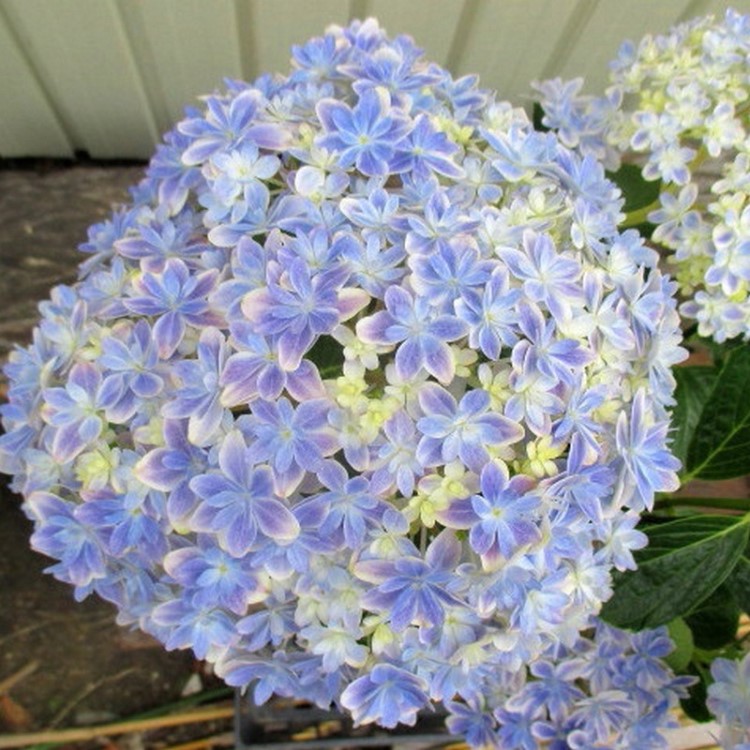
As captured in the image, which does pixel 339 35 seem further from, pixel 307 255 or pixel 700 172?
pixel 700 172

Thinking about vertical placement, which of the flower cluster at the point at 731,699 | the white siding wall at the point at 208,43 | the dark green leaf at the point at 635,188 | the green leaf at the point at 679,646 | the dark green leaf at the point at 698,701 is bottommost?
the dark green leaf at the point at 698,701

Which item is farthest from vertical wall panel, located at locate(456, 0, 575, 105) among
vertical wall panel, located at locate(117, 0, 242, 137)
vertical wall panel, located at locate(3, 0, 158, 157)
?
vertical wall panel, located at locate(3, 0, 158, 157)

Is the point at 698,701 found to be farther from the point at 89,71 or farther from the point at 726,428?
the point at 89,71

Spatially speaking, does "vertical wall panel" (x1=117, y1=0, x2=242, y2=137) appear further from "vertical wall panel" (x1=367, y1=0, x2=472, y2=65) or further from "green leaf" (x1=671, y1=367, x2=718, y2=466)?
"green leaf" (x1=671, y1=367, x2=718, y2=466)

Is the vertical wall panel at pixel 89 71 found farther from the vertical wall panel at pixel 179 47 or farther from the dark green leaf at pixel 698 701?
the dark green leaf at pixel 698 701

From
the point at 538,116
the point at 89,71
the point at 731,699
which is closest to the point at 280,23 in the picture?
the point at 89,71

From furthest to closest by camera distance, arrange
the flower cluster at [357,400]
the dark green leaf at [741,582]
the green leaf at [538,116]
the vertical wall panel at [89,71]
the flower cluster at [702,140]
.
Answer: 1. the vertical wall panel at [89,71]
2. the green leaf at [538,116]
3. the dark green leaf at [741,582]
4. the flower cluster at [702,140]
5. the flower cluster at [357,400]

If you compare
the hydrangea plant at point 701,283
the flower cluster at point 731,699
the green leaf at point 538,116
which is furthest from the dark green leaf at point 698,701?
the green leaf at point 538,116
